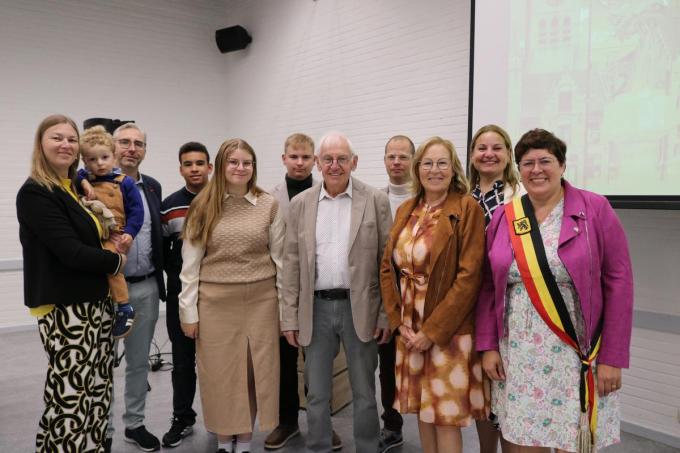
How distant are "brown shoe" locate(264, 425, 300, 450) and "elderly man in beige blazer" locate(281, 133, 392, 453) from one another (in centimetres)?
51

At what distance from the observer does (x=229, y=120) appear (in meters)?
6.97

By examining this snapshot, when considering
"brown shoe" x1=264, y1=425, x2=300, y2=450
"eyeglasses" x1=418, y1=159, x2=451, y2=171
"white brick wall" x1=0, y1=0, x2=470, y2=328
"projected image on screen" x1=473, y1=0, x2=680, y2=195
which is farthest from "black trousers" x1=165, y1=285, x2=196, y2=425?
"white brick wall" x1=0, y1=0, x2=470, y2=328

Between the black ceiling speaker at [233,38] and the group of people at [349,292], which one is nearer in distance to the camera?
the group of people at [349,292]

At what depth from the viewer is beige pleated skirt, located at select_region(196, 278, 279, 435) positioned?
2.40 metres

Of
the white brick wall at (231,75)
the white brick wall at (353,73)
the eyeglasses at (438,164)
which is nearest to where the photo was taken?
the eyeglasses at (438,164)

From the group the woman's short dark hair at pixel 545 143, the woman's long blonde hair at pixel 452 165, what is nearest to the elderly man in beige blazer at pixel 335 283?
the woman's long blonde hair at pixel 452 165

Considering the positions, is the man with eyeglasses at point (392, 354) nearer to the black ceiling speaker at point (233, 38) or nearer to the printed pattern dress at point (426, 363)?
the printed pattern dress at point (426, 363)

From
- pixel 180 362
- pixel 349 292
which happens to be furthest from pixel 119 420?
pixel 349 292

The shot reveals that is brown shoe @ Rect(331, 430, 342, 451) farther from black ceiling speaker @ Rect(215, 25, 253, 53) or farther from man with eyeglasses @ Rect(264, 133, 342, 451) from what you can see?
black ceiling speaker @ Rect(215, 25, 253, 53)

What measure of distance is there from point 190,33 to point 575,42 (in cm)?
534

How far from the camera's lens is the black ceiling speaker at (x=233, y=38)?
639 cm

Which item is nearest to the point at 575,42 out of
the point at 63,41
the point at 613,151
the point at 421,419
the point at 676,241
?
the point at 613,151

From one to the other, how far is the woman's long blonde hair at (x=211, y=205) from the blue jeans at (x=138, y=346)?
551 millimetres

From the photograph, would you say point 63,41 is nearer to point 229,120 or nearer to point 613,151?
point 229,120
